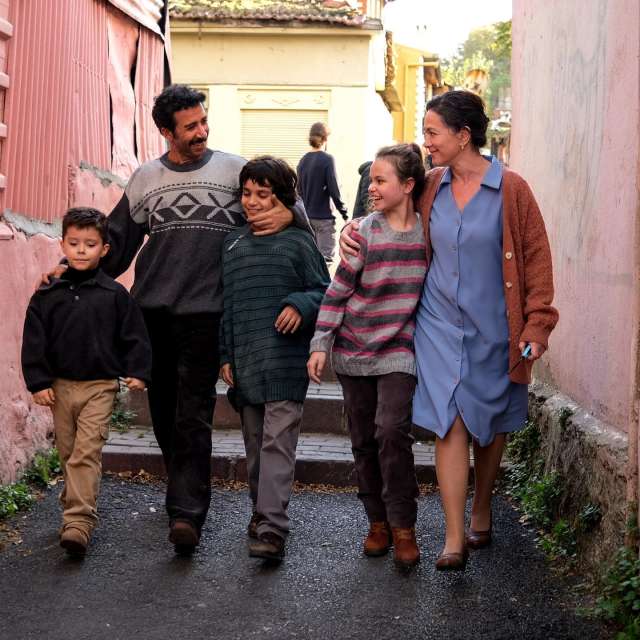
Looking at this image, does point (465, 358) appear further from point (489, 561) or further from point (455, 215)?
point (489, 561)

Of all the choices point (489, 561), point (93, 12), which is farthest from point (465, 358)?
point (93, 12)

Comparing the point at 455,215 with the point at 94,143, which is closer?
the point at 455,215

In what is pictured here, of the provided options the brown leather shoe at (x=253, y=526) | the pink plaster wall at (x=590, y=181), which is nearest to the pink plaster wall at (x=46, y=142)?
the brown leather shoe at (x=253, y=526)

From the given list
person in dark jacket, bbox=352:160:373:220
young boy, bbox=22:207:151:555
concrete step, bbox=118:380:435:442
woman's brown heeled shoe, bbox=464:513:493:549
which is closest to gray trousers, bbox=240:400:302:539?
young boy, bbox=22:207:151:555

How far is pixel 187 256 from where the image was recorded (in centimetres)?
463

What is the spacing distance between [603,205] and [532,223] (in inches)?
21.0

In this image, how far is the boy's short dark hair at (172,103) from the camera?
454 cm

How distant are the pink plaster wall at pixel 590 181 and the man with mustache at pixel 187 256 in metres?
1.44

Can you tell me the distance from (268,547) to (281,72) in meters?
14.2

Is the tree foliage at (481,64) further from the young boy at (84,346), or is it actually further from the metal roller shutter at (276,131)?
the young boy at (84,346)

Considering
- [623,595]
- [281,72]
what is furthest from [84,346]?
[281,72]

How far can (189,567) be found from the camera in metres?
4.43

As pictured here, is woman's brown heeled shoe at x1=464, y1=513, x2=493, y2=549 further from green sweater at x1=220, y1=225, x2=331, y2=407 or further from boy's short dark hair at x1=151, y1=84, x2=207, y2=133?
boy's short dark hair at x1=151, y1=84, x2=207, y2=133

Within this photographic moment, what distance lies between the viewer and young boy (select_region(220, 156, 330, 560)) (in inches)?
176
